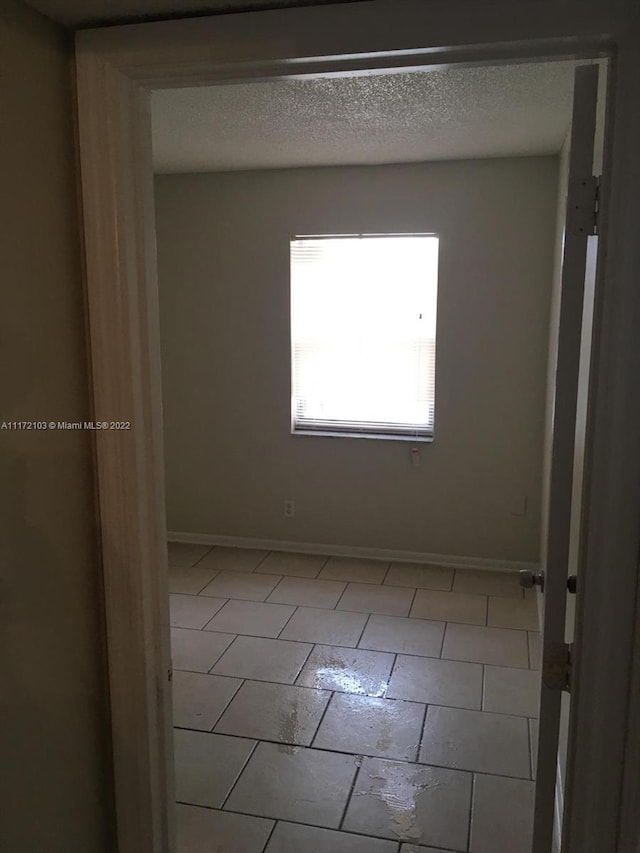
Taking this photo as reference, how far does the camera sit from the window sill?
14.2ft

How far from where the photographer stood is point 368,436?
442 cm

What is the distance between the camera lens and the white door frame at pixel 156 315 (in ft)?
3.65

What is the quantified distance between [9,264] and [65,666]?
2.57 feet

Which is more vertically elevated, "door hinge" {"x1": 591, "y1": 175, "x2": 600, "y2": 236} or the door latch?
"door hinge" {"x1": 591, "y1": 175, "x2": 600, "y2": 236}

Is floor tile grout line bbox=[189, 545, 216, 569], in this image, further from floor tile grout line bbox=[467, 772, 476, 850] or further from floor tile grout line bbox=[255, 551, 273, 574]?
floor tile grout line bbox=[467, 772, 476, 850]

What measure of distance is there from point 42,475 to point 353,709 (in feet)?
6.61

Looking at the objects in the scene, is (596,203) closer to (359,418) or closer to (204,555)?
(359,418)

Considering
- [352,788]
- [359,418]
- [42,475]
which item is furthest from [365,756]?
[359,418]

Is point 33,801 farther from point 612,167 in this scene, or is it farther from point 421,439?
point 421,439

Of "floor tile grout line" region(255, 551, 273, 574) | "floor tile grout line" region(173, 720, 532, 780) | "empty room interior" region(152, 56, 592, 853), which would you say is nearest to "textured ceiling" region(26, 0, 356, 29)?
"empty room interior" region(152, 56, 592, 853)

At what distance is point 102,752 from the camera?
59.1 inches

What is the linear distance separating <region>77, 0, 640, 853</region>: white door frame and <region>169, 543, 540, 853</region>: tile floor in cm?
86

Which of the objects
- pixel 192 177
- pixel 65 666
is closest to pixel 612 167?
pixel 65 666

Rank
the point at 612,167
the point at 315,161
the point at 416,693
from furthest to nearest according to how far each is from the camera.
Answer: the point at 315,161, the point at 416,693, the point at 612,167
